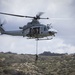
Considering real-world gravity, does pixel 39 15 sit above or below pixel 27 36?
above

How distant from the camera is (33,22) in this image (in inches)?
2657

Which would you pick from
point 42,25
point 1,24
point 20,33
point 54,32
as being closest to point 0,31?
point 1,24

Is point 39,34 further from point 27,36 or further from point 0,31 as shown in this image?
point 0,31

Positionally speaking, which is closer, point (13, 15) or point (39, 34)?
point (13, 15)

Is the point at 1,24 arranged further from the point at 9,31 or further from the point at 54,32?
the point at 54,32

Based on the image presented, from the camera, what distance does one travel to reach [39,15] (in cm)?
6488

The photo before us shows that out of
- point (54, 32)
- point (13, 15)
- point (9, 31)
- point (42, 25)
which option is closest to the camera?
point (13, 15)

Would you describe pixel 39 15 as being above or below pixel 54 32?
above

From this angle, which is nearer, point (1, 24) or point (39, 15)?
point (39, 15)

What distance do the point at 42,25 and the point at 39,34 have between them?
2.89m

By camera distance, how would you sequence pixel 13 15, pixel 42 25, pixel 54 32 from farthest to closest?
pixel 42 25 < pixel 54 32 < pixel 13 15

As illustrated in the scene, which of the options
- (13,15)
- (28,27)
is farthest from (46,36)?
(13,15)

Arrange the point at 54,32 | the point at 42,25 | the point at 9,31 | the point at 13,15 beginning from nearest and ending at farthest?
the point at 13,15 → the point at 54,32 → the point at 42,25 → the point at 9,31

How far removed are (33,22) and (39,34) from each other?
3421mm
